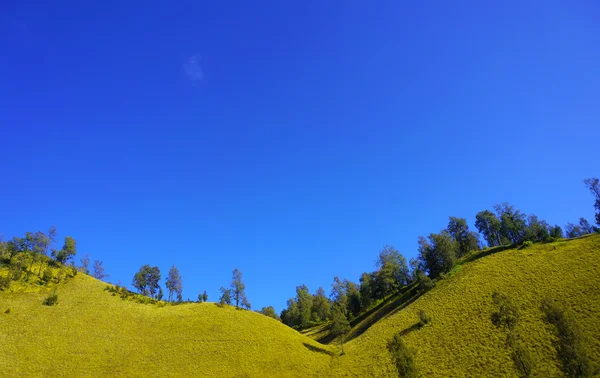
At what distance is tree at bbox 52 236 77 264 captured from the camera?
90938 millimetres

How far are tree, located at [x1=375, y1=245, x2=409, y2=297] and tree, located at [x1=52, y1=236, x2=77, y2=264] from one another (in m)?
93.7

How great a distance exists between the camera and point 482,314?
55.6m

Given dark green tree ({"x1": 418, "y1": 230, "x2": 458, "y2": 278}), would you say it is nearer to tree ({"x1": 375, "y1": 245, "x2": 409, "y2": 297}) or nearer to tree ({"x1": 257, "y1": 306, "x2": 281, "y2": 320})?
tree ({"x1": 375, "y1": 245, "x2": 409, "y2": 297})

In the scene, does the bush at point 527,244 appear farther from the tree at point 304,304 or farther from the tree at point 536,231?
the tree at point 304,304

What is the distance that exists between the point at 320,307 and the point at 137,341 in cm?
8024

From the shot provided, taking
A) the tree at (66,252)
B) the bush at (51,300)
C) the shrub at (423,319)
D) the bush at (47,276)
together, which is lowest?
the shrub at (423,319)

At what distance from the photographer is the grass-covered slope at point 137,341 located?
167 feet

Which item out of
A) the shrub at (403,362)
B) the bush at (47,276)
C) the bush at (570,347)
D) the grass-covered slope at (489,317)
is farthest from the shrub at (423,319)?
the bush at (47,276)

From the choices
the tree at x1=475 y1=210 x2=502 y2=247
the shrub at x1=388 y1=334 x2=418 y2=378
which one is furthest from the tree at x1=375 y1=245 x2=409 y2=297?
the shrub at x1=388 y1=334 x2=418 y2=378

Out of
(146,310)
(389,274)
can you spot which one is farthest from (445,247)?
(146,310)

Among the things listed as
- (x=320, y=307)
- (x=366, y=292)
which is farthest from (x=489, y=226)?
(x=320, y=307)

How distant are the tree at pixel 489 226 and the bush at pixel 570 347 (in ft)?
274

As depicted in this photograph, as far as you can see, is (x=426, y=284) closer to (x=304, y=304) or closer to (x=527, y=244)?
(x=527, y=244)

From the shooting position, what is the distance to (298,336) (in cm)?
7231
